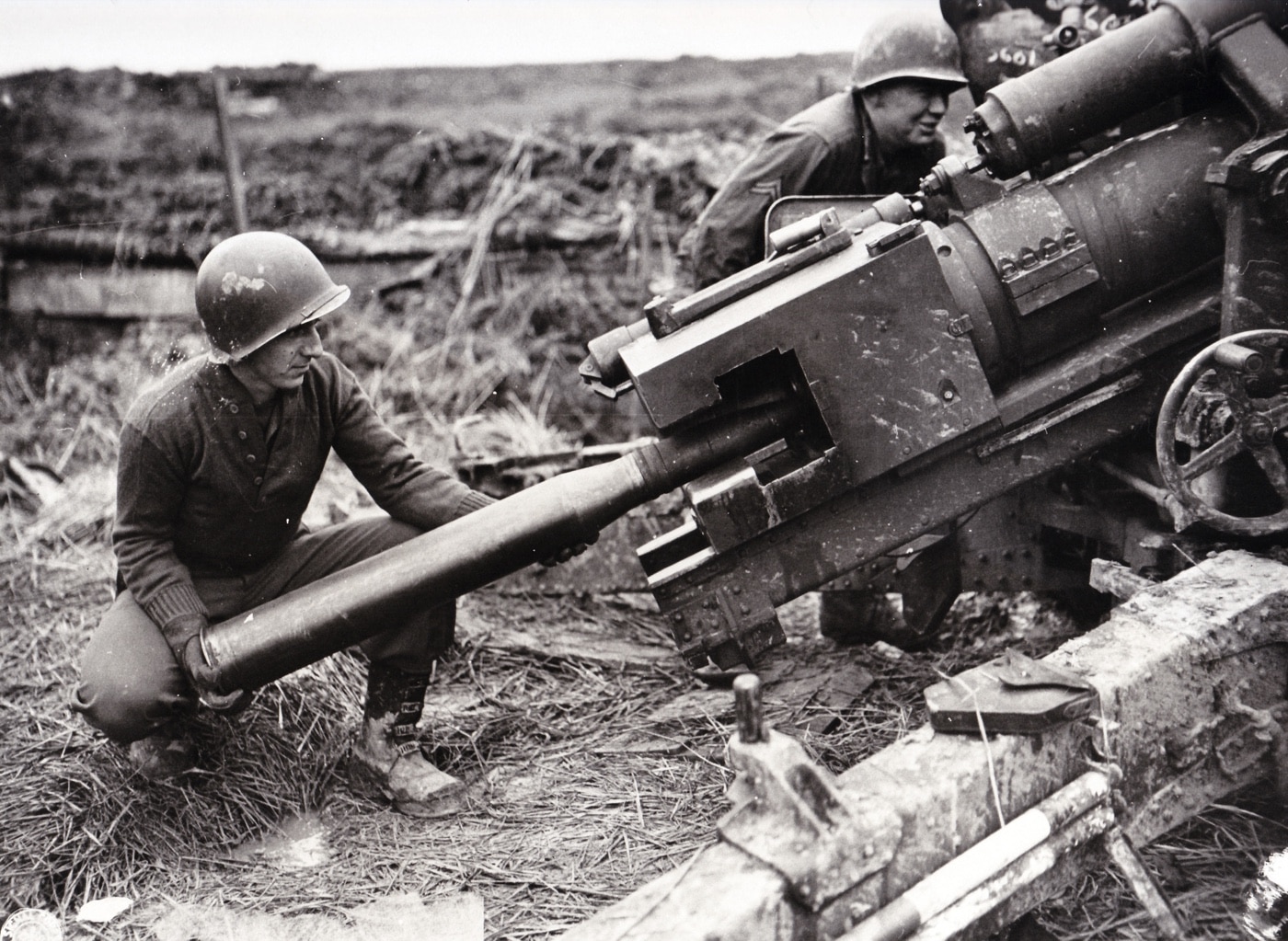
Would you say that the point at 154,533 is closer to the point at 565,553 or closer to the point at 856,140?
the point at 565,553

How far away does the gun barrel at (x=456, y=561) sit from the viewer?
9.93 ft

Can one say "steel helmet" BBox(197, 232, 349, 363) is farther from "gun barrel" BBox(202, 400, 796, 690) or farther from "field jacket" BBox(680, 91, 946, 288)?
"field jacket" BBox(680, 91, 946, 288)

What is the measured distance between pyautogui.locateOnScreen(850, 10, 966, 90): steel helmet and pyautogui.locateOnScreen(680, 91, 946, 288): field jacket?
0.18 meters

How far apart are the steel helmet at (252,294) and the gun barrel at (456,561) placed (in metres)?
0.75

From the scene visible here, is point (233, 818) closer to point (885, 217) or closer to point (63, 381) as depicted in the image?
point (885, 217)

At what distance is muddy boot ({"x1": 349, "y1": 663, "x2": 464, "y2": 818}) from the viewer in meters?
3.49

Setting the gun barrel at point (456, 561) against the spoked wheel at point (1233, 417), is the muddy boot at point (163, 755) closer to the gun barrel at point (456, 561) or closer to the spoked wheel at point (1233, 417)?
the gun barrel at point (456, 561)

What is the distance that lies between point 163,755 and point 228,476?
0.90 metres

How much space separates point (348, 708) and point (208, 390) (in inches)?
49.1

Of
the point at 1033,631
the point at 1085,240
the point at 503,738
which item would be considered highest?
the point at 1085,240

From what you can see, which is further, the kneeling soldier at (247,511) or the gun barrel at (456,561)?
the kneeling soldier at (247,511)

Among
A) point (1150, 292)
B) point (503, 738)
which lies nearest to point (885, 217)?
point (1150, 292)

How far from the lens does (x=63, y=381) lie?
24.7 feet

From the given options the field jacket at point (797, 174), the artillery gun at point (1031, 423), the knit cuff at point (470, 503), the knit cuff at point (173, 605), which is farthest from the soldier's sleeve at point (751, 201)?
the knit cuff at point (173, 605)
